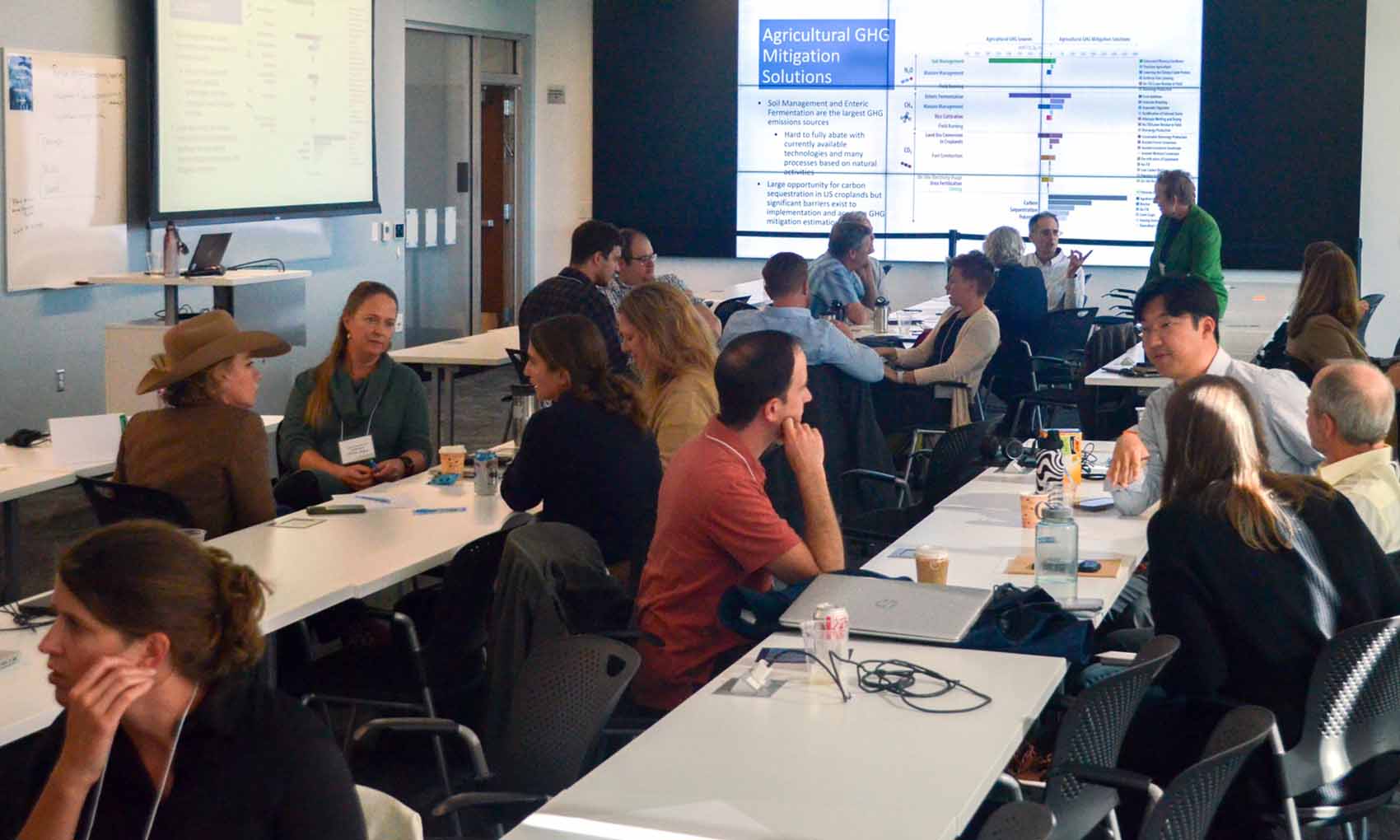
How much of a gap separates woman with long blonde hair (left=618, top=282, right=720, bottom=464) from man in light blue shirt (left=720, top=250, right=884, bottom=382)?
1.19 m

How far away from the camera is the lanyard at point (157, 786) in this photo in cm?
204

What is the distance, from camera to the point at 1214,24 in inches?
506

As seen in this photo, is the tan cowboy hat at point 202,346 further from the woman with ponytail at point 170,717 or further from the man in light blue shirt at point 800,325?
the woman with ponytail at point 170,717

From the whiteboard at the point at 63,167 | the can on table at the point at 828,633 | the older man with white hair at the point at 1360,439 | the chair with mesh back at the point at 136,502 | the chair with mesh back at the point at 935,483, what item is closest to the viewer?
the can on table at the point at 828,633

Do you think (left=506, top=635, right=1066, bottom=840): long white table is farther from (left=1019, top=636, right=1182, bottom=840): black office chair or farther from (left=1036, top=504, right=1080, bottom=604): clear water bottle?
(left=1036, top=504, right=1080, bottom=604): clear water bottle

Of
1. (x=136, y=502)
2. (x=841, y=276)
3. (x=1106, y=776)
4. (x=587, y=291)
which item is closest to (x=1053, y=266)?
(x=841, y=276)

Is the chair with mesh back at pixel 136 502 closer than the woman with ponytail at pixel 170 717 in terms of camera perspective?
No

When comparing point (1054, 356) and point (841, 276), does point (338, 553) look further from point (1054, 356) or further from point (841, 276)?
point (1054, 356)

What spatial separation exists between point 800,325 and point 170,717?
481 centimetres

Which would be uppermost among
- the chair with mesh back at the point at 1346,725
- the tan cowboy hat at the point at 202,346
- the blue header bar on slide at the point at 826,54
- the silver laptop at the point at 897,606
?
the blue header bar on slide at the point at 826,54

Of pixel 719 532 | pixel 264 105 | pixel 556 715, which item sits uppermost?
pixel 264 105

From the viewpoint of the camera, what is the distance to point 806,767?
2580 mm

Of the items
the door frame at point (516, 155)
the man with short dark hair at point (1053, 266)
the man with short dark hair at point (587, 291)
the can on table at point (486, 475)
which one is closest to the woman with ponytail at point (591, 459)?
the can on table at point (486, 475)

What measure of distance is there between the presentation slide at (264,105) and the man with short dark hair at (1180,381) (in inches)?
251
